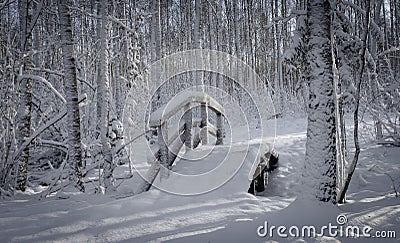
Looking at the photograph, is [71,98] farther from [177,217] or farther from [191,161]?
[177,217]

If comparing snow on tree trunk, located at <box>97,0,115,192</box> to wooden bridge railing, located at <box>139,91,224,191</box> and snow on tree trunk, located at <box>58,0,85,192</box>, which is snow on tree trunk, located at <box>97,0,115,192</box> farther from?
wooden bridge railing, located at <box>139,91,224,191</box>

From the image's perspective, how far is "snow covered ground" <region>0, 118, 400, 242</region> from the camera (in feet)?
7.81

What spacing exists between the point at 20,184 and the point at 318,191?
17.7 ft

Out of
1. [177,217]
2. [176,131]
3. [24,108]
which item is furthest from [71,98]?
[177,217]

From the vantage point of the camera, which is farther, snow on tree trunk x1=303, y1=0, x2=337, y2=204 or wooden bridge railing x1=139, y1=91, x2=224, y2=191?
wooden bridge railing x1=139, y1=91, x2=224, y2=191

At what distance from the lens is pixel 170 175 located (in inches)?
173

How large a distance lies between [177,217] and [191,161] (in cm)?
218

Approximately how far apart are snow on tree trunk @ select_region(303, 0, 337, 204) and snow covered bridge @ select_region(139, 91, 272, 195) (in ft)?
3.58

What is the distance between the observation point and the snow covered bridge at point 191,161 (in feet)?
13.4

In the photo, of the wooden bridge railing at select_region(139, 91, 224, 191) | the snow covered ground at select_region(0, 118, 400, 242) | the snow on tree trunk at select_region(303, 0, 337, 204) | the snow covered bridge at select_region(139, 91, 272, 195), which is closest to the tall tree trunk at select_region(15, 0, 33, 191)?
the snow covered ground at select_region(0, 118, 400, 242)

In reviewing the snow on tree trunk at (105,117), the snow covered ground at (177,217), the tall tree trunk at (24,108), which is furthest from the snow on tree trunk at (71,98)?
the tall tree trunk at (24,108)

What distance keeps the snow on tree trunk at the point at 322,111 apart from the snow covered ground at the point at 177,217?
32 centimetres

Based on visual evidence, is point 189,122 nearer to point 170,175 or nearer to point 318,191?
point 170,175

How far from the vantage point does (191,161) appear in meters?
5.04
